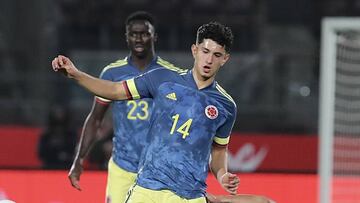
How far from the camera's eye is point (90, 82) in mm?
4680

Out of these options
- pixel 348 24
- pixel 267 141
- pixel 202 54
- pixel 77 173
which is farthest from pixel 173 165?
pixel 267 141

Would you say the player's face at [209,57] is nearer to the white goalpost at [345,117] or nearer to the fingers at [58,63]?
the fingers at [58,63]

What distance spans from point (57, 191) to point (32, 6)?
15.8 ft

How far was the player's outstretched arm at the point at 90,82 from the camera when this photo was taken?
4500mm

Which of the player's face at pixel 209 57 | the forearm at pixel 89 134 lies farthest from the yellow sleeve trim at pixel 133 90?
the forearm at pixel 89 134

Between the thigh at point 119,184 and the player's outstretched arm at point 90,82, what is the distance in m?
1.60

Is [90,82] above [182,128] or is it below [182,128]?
above

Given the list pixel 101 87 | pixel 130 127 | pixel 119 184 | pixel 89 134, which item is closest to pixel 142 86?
pixel 101 87

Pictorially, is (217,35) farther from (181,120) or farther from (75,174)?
(75,174)

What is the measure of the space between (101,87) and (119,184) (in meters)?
1.76

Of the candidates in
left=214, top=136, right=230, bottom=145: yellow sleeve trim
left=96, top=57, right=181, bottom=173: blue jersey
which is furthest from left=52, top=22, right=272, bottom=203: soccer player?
left=96, top=57, right=181, bottom=173: blue jersey

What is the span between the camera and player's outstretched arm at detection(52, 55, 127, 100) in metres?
4.50

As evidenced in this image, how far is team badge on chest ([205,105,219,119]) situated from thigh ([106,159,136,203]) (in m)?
1.57

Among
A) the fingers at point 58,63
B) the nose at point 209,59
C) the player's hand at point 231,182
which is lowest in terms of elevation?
the player's hand at point 231,182
